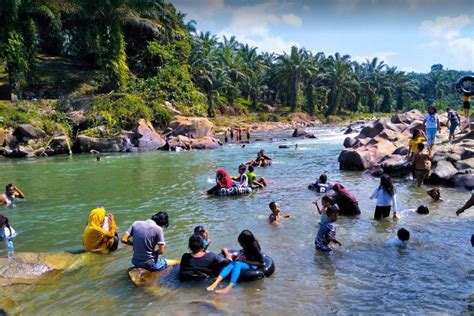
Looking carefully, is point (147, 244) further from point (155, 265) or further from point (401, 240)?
point (401, 240)

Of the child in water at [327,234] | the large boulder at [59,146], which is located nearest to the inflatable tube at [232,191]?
the child in water at [327,234]

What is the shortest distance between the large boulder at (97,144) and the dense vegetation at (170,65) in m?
4.38

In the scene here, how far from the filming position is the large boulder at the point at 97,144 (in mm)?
36062

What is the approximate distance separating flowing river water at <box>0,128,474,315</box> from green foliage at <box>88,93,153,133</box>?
18614 mm

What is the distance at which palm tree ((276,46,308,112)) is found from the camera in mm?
72750

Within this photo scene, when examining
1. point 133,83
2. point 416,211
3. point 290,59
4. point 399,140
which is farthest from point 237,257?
point 290,59

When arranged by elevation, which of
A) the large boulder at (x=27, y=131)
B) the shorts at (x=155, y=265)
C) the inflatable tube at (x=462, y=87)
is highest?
the inflatable tube at (x=462, y=87)

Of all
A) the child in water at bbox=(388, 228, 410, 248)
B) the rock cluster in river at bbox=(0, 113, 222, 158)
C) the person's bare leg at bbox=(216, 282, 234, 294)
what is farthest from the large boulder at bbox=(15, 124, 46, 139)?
the child in water at bbox=(388, 228, 410, 248)

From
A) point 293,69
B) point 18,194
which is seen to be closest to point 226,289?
point 18,194

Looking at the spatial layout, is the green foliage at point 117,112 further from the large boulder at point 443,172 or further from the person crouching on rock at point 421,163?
the large boulder at point 443,172

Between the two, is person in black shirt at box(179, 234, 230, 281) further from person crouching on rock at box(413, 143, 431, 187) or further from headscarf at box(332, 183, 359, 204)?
person crouching on rock at box(413, 143, 431, 187)

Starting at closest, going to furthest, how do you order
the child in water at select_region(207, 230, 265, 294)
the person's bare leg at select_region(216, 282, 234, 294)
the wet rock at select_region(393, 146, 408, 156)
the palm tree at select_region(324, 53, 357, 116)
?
1. the person's bare leg at select_region(216, 282, 234, 294)
2. the child in water at select_region(207, 230, 265, 294)
3. the wet rock at select_region(393, 146, 408, 156)
4. the palm tree at select_region(324, 53, 357, 116)

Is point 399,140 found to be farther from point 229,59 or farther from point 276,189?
point 229,59

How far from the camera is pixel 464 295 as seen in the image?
275 inches
